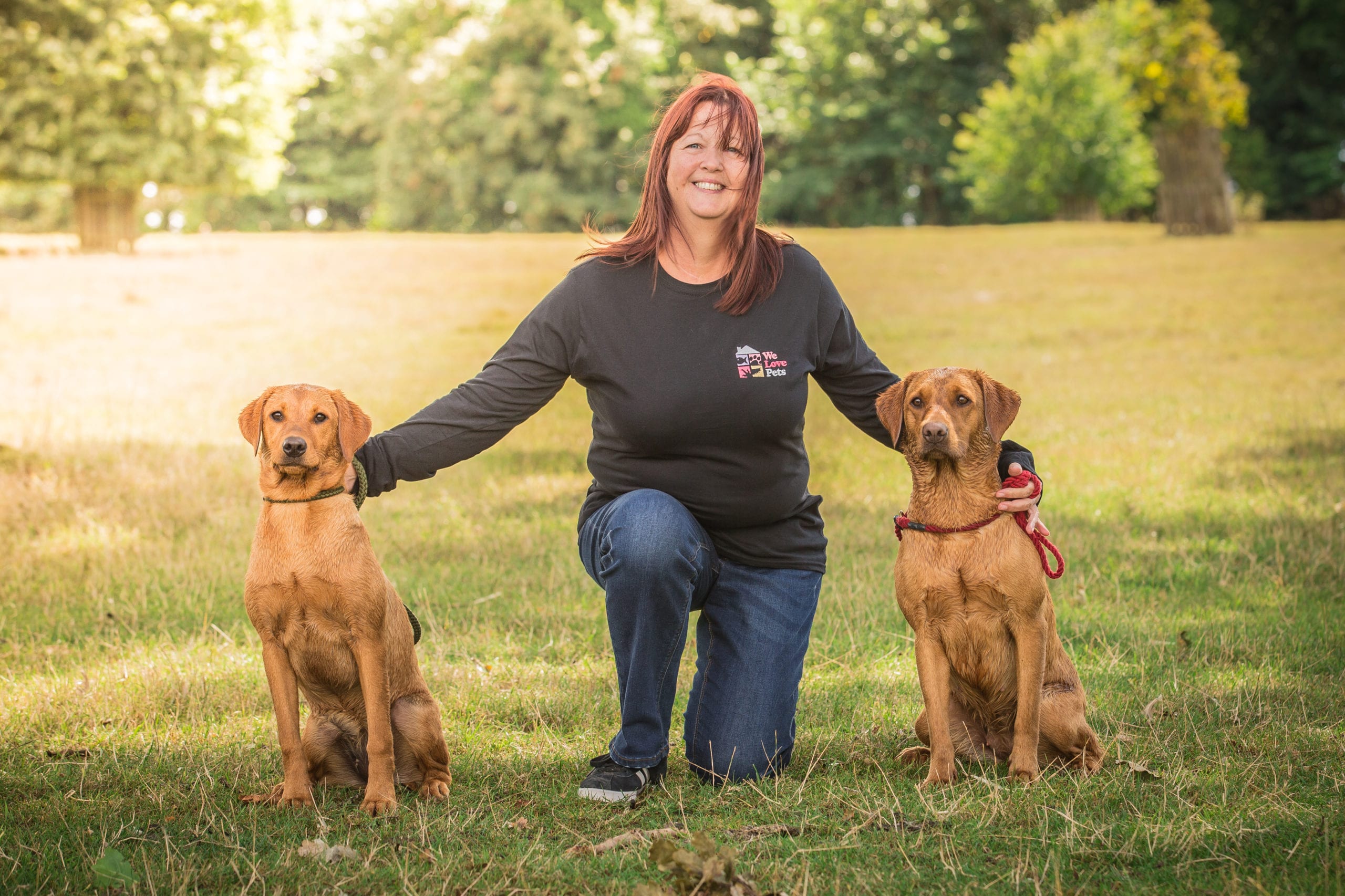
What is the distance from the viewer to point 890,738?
163 inches

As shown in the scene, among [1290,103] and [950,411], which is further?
[1290,103]

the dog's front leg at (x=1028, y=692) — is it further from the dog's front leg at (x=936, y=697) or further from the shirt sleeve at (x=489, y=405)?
the shirt sleeve at (x=489, y=405)

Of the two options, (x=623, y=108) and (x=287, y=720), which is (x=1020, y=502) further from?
(x=623, y=108)

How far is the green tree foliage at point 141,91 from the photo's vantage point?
22.0 meters

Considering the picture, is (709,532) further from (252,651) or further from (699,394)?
(252,651)

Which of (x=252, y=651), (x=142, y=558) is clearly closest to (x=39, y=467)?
(x=142, y=558)

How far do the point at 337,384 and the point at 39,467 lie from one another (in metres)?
4.59

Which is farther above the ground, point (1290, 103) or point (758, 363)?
point (1290, 103)

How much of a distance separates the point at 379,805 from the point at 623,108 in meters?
39.9

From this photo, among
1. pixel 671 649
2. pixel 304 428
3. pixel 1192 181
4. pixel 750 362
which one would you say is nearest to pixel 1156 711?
pixel 671 649

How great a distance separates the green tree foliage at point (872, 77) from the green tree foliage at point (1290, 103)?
627 centimetres

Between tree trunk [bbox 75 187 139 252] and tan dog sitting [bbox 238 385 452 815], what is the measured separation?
→ 2502 centimetres

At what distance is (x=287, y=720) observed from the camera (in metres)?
3.35

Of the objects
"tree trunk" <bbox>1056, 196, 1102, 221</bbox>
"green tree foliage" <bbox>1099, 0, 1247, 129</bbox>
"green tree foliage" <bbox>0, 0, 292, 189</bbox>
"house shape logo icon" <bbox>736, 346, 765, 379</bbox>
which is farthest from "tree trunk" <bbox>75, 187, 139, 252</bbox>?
"house shape logo icon" <bbox>736, 346, 765, 379</bbox>
